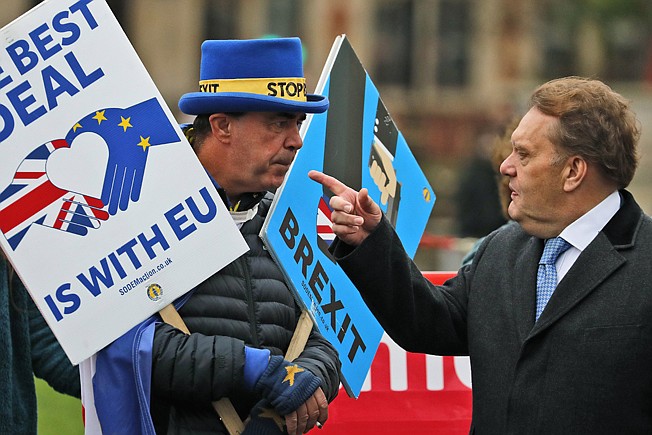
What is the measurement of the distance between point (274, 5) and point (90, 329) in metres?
23.8

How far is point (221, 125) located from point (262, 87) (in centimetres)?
16

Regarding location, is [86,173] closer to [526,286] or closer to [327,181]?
[327,181]

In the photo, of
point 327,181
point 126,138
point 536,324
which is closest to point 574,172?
point 536,324

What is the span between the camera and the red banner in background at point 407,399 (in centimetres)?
→ 476

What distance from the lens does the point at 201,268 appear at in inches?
142

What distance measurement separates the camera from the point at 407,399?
481 centimetres

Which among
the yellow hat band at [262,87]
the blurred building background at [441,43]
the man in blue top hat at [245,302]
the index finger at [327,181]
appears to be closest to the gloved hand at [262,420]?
the man in blue top hat at [245,302]

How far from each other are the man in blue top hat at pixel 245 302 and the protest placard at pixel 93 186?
12 cm

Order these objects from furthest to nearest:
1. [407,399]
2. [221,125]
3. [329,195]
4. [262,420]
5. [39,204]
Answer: [407,399] → [329,195] → [221,125] → [262,420] → [39,204]

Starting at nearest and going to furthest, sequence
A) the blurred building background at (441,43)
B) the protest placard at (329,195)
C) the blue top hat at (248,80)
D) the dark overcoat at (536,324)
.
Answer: the dark overcoat at (536,324) → the blue top hat at (248,80) → the protest placard at (329,195) → the blurred building background at (441,43)

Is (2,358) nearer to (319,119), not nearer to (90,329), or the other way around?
(90,329)

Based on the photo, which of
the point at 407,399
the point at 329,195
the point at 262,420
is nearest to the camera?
the point at 262,420

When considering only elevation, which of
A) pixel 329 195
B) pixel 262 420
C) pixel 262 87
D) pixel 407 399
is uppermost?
pixel 262 87

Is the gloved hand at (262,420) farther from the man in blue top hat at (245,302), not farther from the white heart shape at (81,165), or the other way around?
the white heart shape at (81,165)
